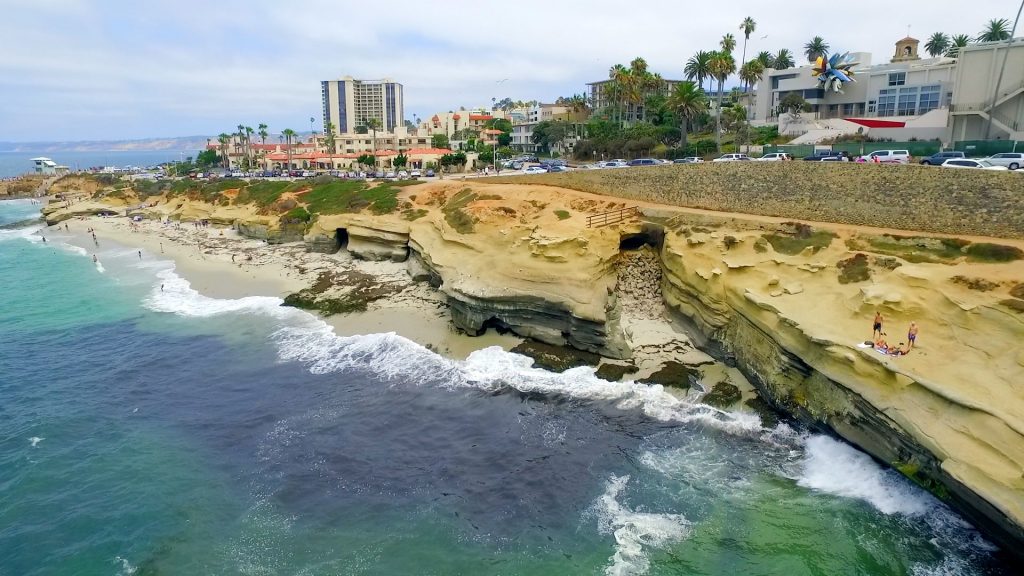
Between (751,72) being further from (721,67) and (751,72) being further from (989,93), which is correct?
(989,93)

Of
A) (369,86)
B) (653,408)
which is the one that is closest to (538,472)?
(653,408)

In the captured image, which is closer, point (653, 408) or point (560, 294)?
point (653, 408)

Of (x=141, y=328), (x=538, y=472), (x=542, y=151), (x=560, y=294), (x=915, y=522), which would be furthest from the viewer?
(x=542, y=151)

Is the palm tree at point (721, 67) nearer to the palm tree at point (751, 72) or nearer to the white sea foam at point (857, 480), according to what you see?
the palm tree at point (751, 72)

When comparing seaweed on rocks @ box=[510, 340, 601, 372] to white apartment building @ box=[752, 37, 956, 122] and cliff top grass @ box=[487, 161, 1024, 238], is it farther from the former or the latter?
white apartment building @ box=[752, 37, 956, 122]

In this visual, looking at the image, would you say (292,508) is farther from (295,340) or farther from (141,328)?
(141,328)

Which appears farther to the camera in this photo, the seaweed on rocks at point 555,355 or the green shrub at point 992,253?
the seaweed on rocks at point 555,355

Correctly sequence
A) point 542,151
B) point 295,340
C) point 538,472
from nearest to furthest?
point 538,472, point 295,340, point 542,151

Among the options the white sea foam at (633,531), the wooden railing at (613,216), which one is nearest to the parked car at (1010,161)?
the wooden railing at (613,216)
